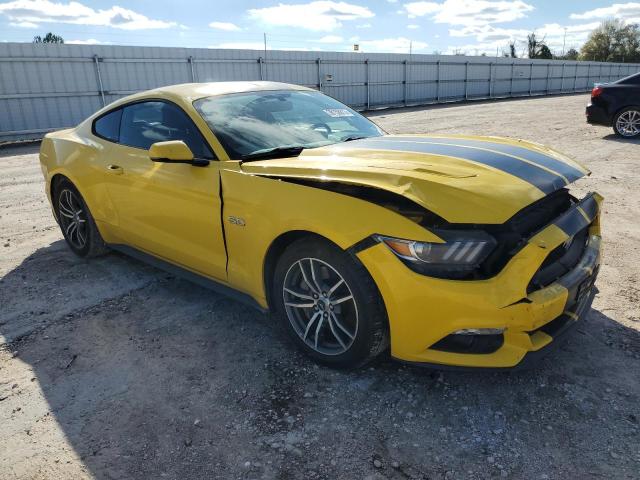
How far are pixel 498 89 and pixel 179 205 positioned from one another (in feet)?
104

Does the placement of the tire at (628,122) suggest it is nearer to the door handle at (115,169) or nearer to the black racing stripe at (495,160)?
the black racing stripe at (495,160)

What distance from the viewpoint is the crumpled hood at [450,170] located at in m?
2.29

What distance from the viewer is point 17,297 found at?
392 cm

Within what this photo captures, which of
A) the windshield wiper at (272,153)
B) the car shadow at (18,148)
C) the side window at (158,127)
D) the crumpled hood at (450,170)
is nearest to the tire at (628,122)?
the crumpled hood at (450,170)

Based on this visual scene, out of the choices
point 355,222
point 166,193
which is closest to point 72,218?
point 166,193

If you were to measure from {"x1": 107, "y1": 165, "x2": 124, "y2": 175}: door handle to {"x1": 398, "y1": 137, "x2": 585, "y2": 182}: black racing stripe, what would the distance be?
7.59ft

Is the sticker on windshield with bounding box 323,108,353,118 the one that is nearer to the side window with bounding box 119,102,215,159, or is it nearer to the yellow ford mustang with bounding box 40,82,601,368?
the yellow ford mustang with bounding box 40,82,601,368

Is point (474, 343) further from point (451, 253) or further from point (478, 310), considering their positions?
point (451, 253)

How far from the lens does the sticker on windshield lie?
3850 mm

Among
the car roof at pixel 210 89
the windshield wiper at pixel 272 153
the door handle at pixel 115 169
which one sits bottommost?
the door handle at pixel 115 169

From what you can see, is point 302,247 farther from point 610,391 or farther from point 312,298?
point 610,391

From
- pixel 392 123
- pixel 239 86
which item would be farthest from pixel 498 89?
pixel 239 86

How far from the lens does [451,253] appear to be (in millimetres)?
2240

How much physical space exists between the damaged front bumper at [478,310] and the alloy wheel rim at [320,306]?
10.9 inches
